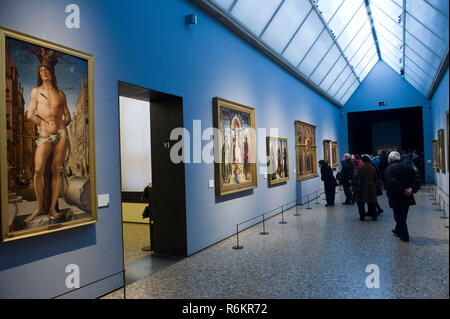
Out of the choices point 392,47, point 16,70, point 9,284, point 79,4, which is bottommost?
point 9,284

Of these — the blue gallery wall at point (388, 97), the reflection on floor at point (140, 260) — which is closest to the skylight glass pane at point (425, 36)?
the blue gallery wall at point (388, 97)

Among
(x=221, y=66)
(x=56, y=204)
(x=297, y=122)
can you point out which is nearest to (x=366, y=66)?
(x=297, y=122)

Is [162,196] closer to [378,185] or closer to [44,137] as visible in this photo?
[44,137]

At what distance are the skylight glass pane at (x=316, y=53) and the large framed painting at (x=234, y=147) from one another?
6.43 meters

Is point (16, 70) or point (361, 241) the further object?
point (361, 241)

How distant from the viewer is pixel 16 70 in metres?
3.99

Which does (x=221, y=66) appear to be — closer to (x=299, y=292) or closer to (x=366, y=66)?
(x=299, y=292)

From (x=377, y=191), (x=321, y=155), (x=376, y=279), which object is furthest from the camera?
(x=321, y=155)

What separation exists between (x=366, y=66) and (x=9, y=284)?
25426 mm

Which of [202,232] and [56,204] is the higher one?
[56,204]

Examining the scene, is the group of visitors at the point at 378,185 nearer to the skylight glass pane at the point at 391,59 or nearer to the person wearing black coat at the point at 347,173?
the person wearing black coat at the point at 347,173

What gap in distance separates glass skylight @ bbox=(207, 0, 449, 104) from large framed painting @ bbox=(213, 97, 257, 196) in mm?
2560

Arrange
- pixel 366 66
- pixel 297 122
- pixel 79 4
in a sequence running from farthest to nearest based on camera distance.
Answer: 1. pixel 366 66
2. pixel 297 122
3. pixel 79 4

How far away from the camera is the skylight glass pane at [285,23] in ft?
35.9
